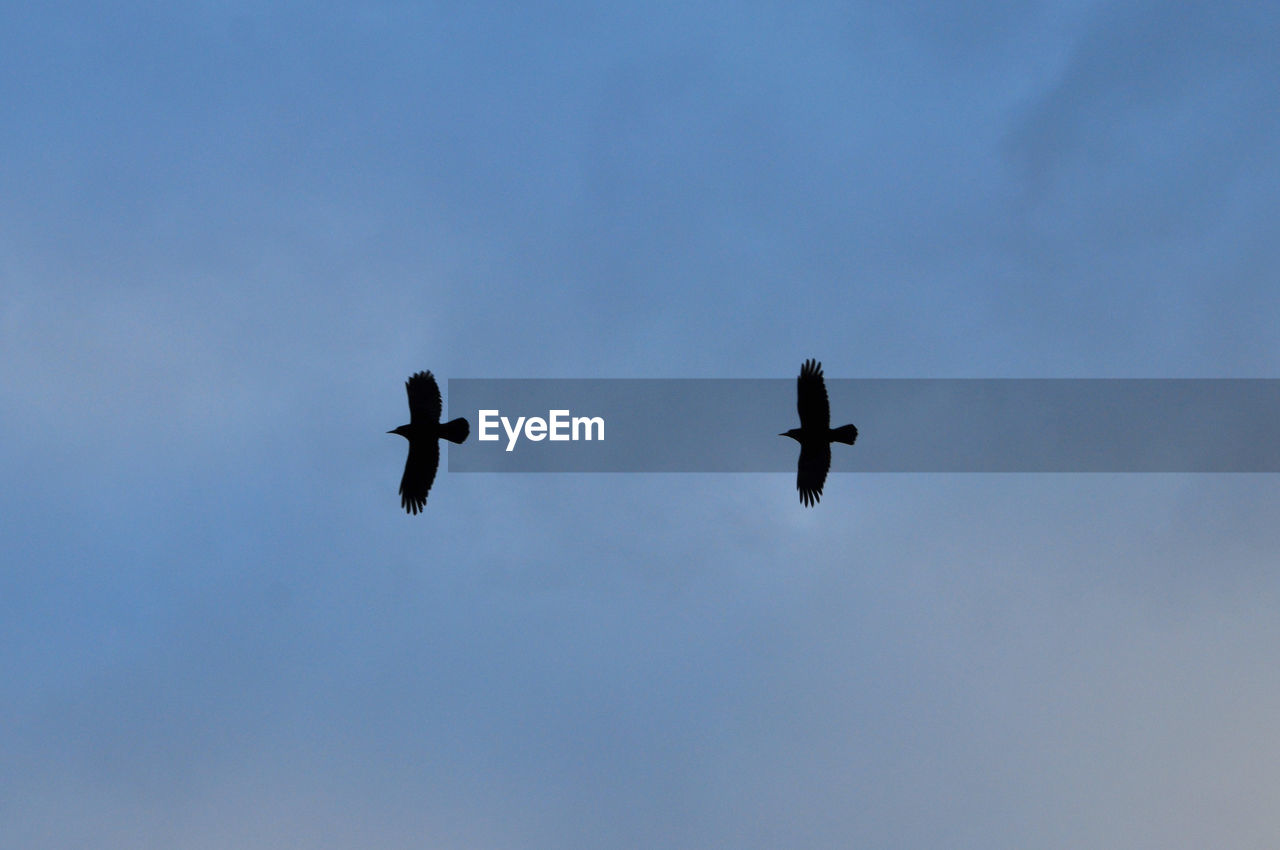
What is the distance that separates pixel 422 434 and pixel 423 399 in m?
1.10

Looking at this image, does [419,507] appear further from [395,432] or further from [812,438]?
[812,438]

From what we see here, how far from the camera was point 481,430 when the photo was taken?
404 feet

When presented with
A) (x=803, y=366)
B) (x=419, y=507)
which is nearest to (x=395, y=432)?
(x=419, y=507)

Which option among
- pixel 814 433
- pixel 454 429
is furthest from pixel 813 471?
pixel 454 429

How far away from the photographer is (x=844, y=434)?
121 metres

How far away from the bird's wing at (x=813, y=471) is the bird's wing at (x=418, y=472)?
11.5 meters

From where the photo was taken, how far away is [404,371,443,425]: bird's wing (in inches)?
4764

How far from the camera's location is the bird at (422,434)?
121m

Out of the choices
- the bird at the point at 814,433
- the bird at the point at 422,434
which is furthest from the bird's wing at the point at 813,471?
the bird at the point at 422,434

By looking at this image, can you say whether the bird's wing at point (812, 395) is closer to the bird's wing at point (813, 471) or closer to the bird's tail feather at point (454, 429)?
the bird's wing at point (813, 471)

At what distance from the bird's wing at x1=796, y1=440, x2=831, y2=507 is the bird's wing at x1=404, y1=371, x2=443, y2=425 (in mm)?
11548

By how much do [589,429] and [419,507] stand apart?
7.88 metres

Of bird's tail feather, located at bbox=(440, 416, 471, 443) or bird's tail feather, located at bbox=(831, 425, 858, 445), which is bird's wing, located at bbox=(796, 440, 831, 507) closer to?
bird's tail feather, located at bbox=(831, 425, 858, 445)

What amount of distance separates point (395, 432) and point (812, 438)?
1306 cm
